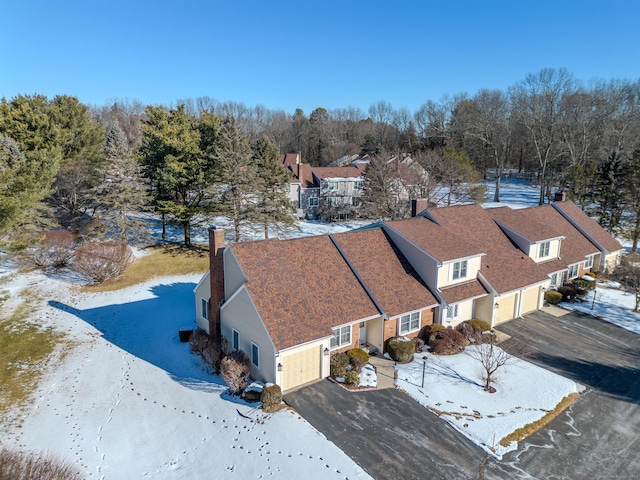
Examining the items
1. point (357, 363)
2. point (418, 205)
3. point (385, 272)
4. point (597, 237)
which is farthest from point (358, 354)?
point (597, 237)

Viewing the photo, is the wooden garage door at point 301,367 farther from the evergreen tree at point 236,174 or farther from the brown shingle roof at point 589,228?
the brown shingle roof at point 589,228

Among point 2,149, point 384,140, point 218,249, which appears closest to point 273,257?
point 218,249

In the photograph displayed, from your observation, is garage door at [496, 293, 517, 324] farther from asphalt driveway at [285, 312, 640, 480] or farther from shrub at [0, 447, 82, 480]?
shrub at [0, 447, 82, 480]

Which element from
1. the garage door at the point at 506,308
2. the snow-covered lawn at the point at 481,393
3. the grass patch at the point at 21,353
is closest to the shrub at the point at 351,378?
the snow-covered lawn at the point at 481,393

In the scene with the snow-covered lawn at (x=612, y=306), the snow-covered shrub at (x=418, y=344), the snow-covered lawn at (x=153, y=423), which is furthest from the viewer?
the snow-covered lawn at (x=612, y=306)

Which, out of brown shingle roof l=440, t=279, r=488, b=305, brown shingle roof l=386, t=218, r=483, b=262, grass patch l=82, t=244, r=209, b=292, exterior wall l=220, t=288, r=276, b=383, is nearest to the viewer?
exterior wall l=220, t=288, r=276, b=383

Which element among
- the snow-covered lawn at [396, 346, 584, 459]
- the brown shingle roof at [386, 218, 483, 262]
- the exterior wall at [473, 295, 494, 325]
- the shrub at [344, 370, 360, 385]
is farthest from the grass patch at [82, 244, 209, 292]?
the snow-covered lawn at [396, 346, 584, 459]

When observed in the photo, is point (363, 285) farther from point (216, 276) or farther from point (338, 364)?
point (216, 276)
